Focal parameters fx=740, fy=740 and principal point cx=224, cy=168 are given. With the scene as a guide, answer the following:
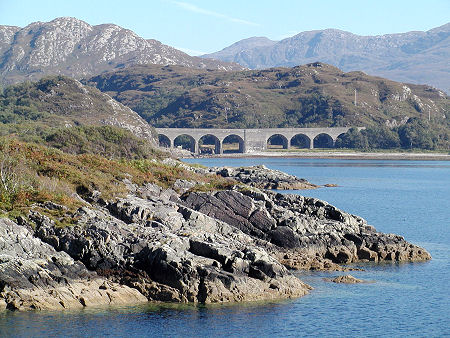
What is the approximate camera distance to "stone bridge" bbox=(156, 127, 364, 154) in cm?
16750

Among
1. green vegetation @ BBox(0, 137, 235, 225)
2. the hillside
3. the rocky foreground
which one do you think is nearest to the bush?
the hillside

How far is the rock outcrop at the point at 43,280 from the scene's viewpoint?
27.0 metres

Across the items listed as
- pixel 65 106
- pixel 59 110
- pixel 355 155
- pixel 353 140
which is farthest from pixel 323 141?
pixel 59 110

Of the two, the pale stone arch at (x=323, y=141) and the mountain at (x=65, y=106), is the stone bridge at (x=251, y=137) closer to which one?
the pale stone arch at (x=323, y=141)

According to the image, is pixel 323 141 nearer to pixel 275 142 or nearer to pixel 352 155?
pixel 275 142

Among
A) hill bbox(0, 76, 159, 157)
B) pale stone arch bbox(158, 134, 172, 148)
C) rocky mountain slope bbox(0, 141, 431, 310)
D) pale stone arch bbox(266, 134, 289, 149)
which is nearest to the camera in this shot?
rocky mountain slope bbox(0, 141, 431, 310)

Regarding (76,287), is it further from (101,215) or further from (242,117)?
(242,117)

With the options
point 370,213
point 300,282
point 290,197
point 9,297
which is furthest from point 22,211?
point 370,213

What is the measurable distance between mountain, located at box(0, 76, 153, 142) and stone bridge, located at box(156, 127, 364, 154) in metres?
10.3

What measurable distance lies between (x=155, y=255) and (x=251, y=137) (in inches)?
5547

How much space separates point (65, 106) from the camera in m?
153

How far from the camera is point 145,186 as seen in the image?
4362cm

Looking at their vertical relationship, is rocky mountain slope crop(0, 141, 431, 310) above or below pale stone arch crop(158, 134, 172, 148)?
below

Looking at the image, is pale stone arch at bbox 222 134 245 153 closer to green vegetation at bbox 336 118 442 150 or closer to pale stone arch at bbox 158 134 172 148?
pale stone arch at bbox 158 134 172 148
